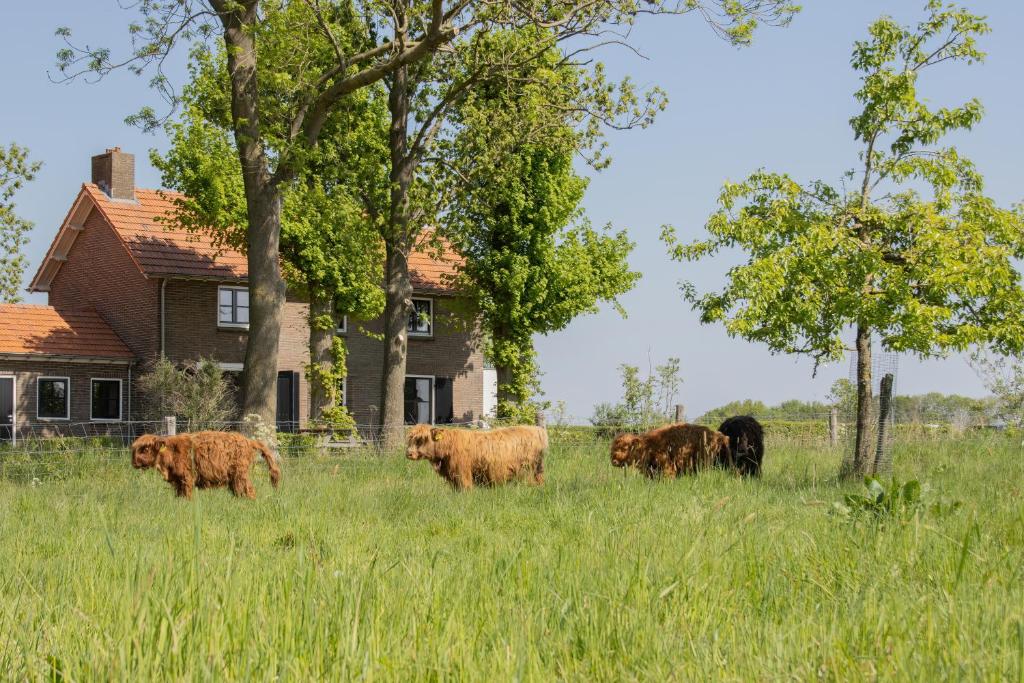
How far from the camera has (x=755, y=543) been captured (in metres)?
6.11

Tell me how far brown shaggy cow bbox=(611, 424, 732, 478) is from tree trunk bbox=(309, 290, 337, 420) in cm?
2212

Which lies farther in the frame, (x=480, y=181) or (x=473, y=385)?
(x=473, y=385)

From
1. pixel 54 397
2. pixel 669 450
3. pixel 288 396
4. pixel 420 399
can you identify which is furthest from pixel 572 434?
pixel 54 397

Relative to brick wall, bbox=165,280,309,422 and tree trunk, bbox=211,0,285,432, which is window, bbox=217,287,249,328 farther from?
tree trunk, bbox=211,0,285,432

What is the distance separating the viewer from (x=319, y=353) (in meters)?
35.8

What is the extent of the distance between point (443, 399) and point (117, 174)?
48.7 ft

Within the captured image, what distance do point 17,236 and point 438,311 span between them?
1637 centimetres

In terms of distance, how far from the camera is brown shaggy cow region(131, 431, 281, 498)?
1245cm

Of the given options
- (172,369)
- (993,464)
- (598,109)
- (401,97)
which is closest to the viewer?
(993,464)

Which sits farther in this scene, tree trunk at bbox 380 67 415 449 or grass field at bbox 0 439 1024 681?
tree trunk at bbox 380 67 415 449

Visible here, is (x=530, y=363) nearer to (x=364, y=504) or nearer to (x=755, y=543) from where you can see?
(x=364, y=504)

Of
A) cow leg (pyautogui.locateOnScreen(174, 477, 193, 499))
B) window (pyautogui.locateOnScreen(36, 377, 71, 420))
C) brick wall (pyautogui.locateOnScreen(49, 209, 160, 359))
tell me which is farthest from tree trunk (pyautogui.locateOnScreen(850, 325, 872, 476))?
window (pyautogui.locateOnScreen(36, 377, 71, 420))

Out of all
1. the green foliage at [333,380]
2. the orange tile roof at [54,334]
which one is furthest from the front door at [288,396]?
the orange tile roof at [54,334]

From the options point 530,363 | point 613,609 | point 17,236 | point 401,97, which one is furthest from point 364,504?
point 17,236
